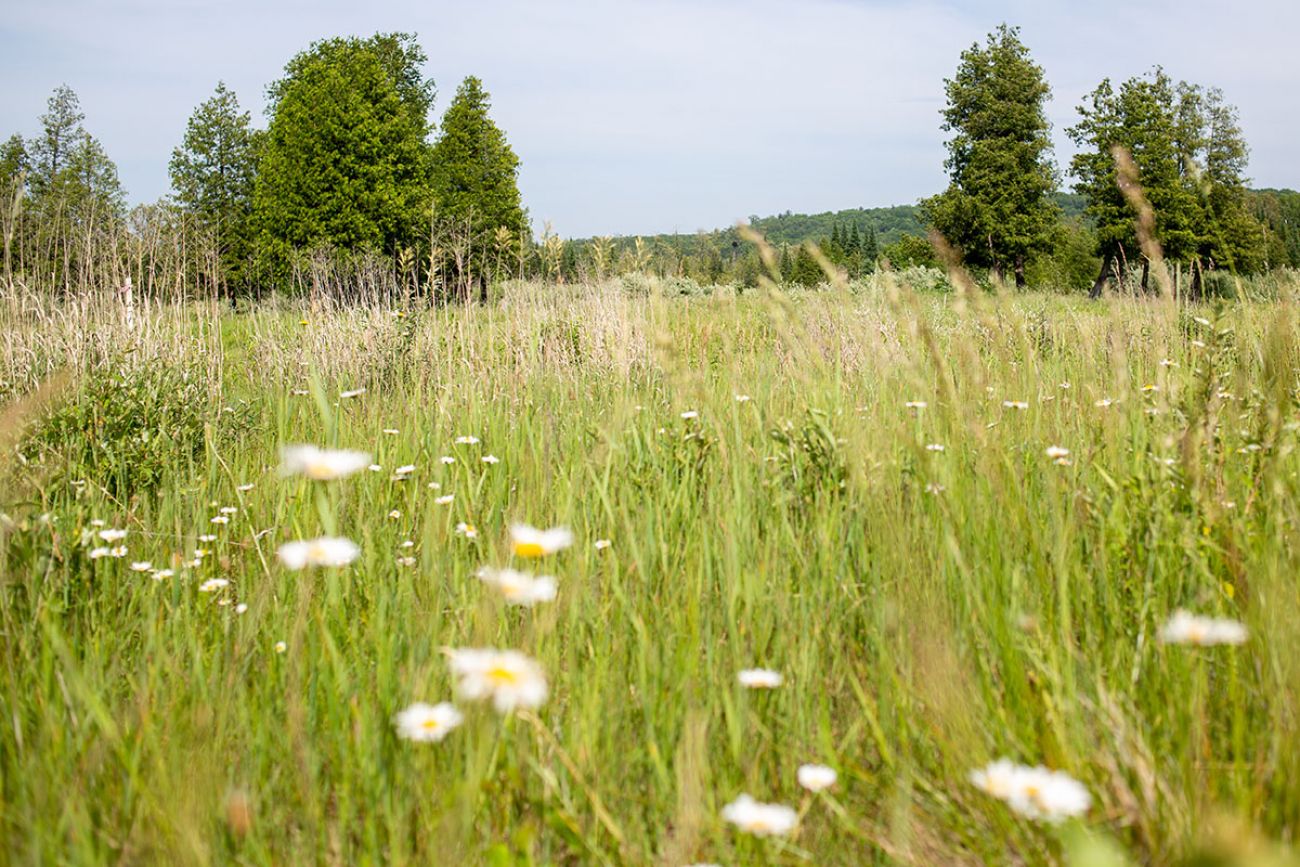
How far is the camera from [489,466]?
3.12 meters

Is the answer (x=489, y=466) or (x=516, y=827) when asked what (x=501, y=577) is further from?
(x=489, y=466)

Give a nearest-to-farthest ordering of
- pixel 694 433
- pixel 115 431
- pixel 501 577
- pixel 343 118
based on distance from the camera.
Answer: pixel 501 577, pixel 694 433, pixel 115 431, pixel 343 118

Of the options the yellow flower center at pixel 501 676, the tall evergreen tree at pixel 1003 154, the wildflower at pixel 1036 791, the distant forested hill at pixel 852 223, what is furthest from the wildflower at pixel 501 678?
the distant forested hill at pixel 852 223

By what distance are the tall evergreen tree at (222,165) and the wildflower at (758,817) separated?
36.4 metres

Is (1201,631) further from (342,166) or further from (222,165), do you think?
(222,165)

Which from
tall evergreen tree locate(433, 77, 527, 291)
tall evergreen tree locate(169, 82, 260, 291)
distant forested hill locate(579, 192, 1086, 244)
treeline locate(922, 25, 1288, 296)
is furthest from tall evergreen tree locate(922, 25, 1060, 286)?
distant forested hill locate(579, 192, 1086, 244)

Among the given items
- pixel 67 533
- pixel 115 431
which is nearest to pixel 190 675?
pixel 67 533

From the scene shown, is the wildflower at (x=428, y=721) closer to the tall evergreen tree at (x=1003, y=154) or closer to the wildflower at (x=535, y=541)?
the wildflower at (x=535, y=541)

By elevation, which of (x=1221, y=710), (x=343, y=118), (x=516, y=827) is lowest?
(x=516, y=827)

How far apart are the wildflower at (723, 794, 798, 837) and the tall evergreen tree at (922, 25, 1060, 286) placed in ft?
103

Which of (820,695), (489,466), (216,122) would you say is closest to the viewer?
(820,695)

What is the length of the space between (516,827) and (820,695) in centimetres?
52

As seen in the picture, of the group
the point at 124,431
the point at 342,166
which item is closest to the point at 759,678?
the point at 124,431

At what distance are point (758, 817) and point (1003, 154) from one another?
107ft
